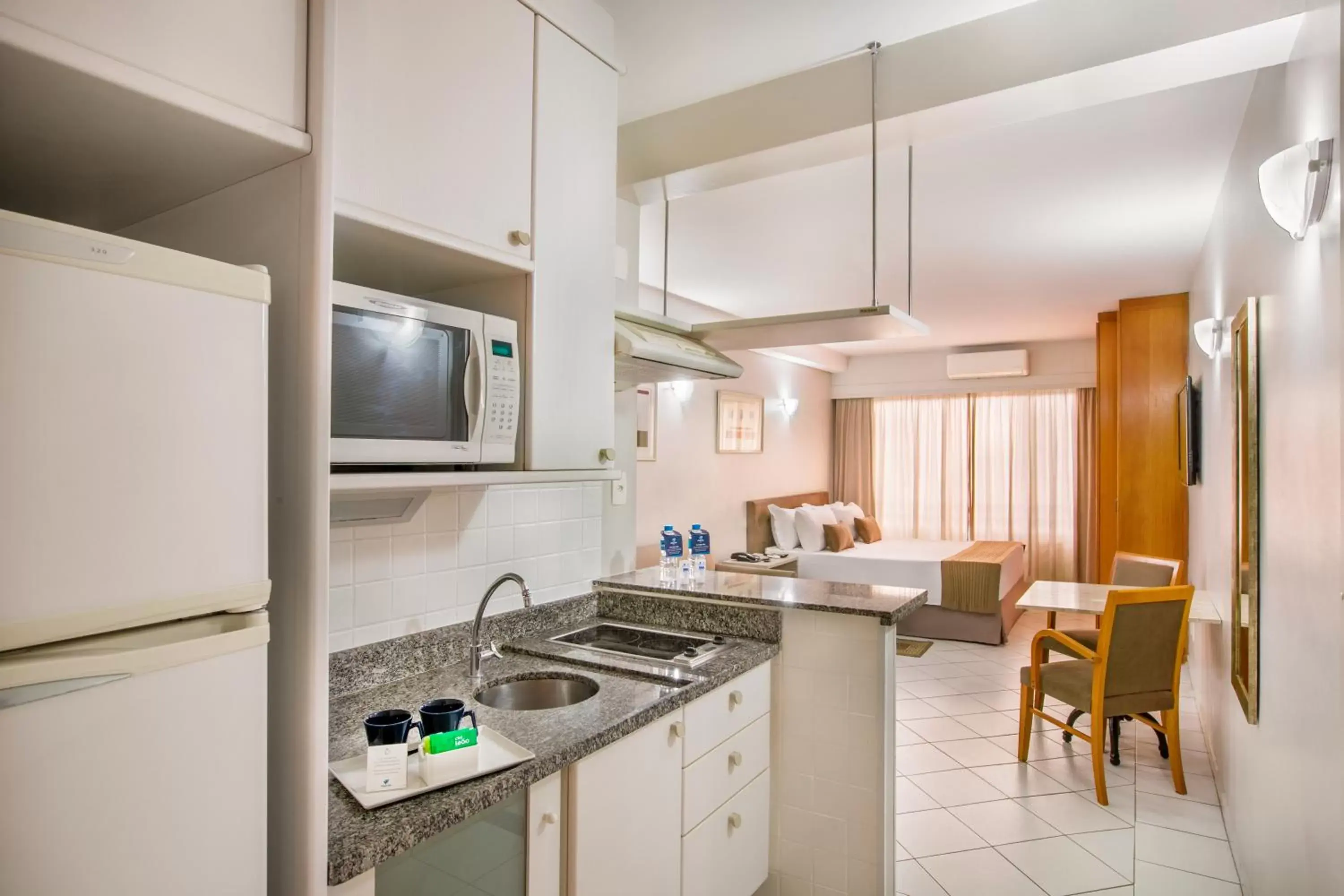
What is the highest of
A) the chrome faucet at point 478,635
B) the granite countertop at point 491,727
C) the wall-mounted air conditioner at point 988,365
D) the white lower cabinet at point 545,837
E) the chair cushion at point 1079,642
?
the wall-mounted air conditioner at point 988,365

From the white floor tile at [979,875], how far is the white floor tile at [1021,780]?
598 millimetres

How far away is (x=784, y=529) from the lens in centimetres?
685

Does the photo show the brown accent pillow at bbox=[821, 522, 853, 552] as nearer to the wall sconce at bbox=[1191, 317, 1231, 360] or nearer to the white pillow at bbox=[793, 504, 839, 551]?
the white pillow at bbox=[793, 504, 839, 551]

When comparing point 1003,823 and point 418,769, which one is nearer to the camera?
point 418,769

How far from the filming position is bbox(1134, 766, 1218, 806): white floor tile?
319cm

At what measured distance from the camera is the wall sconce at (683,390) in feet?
19.0

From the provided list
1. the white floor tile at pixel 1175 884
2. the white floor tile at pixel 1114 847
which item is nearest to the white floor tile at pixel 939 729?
the white floor tile at pixel 1114 847

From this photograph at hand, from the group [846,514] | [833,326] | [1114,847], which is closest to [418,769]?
[833,326]

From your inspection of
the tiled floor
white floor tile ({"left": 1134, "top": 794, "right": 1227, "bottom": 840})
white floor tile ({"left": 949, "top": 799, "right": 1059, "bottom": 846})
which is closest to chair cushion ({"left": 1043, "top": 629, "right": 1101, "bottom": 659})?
the tiled floor

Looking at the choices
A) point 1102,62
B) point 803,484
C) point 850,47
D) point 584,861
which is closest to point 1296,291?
point 1102,62

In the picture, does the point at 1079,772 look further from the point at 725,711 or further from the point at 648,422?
the point at 648,422

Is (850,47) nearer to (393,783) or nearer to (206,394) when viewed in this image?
(206,394)

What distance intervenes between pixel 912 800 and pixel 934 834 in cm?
28

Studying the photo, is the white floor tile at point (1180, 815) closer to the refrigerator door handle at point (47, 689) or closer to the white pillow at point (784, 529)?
the refrigerator door handle at point (47, 689)
